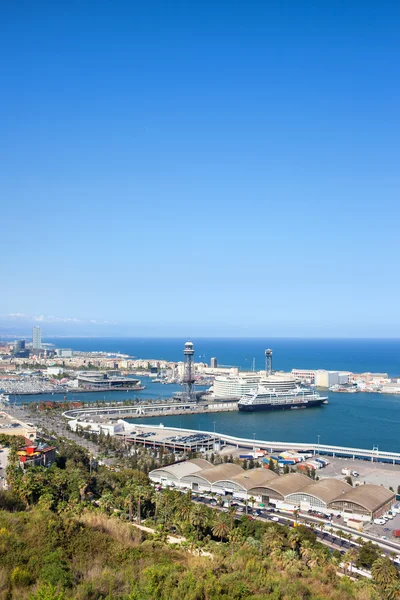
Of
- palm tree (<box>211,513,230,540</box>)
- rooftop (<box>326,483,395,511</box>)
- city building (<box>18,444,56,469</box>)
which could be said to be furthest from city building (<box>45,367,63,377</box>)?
palm tree (<box>211,513,230,540</box>)

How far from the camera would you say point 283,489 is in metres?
17.2

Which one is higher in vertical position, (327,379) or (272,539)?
(327,379)

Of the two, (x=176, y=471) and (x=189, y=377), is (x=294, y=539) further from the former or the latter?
(x=189, y=377)

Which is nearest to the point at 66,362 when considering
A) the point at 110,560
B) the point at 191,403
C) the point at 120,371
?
the point at 120,371

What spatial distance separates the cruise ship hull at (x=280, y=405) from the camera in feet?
131

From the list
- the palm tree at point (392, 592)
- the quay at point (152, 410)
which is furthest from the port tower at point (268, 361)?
the palm tree at point (392, 592)

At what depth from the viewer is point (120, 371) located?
66875 millimetres

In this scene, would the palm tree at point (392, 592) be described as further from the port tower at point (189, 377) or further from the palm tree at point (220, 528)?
the port tower at point (189, 377)

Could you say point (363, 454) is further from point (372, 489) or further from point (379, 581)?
point (379, 581)

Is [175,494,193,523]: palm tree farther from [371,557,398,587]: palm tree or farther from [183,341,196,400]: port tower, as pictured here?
[183,341,196,400]: port tower

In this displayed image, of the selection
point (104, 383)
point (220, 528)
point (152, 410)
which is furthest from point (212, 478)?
point (104, 383)

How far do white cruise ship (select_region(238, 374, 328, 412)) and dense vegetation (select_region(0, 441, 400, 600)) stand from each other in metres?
25.3

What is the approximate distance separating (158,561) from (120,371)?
57.5 metres

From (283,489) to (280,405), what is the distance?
23.9 m
